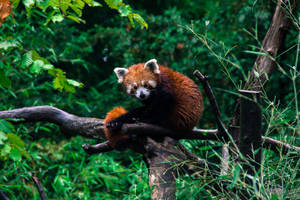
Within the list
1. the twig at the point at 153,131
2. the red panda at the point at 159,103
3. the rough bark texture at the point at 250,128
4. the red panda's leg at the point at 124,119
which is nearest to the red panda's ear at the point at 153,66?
the red panda at the point at 159,103

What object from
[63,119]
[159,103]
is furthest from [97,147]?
[159,103]

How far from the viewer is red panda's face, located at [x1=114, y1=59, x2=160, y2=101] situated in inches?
108

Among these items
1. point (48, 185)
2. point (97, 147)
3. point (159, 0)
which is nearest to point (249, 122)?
point (97, 147)

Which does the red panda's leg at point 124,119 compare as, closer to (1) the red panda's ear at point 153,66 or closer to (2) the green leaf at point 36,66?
(1) the red panda's ear at point 153,66

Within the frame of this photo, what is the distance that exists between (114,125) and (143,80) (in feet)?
1.70

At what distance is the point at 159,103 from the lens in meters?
2.58

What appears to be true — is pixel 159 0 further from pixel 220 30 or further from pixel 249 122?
pixel 249 122

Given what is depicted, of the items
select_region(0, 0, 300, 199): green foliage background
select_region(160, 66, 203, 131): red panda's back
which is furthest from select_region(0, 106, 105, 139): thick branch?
select_region(0, 0, 300, 199): green foliage background

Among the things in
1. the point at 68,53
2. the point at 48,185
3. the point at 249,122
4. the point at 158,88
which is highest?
the point at 249,122

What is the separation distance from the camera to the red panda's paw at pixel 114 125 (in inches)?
94.9

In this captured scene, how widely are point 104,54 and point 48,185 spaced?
74.4 inches

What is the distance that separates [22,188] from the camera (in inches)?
136

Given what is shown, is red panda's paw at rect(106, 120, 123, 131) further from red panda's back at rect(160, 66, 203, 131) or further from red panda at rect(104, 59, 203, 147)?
red panda's back at rect(160, 66, 203, 131)

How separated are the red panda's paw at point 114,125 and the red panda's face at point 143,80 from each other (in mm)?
403
